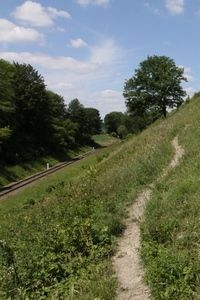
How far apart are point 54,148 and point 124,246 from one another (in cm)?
Result: 7143

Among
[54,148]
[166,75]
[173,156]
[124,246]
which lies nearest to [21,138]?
[54,148]

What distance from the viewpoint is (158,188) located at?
12.7 m

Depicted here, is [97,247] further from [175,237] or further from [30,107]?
[30,107]

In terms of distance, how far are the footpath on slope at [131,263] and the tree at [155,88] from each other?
65.7 meters

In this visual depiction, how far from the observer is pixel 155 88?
77.1m

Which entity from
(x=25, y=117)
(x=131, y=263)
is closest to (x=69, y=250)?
(x=131, y=263)

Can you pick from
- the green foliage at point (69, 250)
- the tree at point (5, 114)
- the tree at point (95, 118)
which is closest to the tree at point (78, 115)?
the tree at point (95, 118)

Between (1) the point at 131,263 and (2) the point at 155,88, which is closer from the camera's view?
(1) the point at 131,263

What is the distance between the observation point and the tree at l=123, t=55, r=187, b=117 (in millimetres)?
77000

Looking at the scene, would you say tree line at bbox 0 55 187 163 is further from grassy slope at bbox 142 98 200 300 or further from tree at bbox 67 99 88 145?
grassy slope at bbox 142 98 200 300

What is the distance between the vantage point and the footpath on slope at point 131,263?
7.73m

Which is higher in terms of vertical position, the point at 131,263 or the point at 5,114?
the point at 5,114

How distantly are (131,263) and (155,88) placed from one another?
229 ft

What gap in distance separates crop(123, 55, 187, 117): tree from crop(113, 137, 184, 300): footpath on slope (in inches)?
2587
